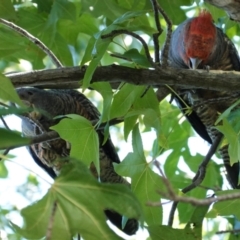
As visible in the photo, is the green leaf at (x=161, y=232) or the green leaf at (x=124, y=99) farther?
the green leaf at (x=124, y=99)

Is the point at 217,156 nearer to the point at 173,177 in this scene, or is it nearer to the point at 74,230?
the point at 173,177

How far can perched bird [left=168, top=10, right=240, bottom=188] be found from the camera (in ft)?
10.4

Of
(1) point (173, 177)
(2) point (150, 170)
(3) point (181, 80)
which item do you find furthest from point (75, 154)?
(1) point (173, 177)

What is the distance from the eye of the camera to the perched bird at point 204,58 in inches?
124

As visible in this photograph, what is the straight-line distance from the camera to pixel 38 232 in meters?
1.41

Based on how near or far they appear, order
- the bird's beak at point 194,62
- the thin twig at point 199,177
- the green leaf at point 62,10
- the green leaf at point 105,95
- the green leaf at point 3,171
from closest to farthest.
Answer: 1. the green leaf at point 105,95
2. the thin twig at point 199,177
3. the green leaf at point 62,10
4. the bird's beak at point 194,62
5. the green leaf at point 3,171

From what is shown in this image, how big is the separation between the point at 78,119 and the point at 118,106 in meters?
0.15

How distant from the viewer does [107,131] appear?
2016mm

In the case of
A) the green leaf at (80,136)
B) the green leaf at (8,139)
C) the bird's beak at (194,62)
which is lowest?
the green leaf at (8,139)

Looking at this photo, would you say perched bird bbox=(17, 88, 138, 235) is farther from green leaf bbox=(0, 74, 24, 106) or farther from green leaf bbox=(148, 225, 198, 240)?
green leaf bbox=(0, 74, 24, 106)

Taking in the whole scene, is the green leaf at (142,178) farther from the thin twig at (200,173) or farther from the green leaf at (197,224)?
the thin twig at (200,173)

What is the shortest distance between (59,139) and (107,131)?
116 cm

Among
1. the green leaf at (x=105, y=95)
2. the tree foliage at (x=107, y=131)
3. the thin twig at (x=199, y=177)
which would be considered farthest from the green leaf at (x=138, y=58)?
the thin twig at (x=199, y=177)

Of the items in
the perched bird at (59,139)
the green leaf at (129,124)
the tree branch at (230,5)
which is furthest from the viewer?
the perched bird at (59,139)
